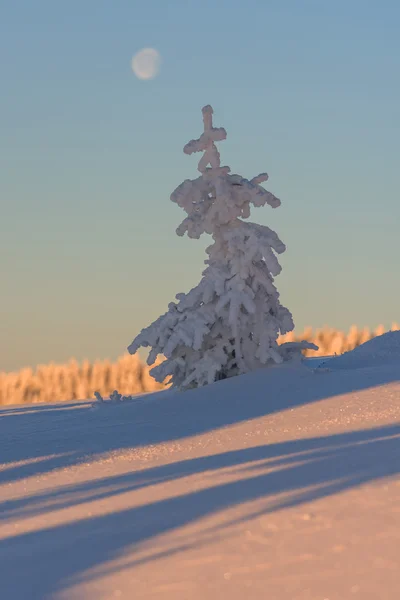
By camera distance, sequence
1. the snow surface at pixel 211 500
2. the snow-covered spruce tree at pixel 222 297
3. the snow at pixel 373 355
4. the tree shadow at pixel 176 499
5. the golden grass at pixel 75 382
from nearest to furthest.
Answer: the snow surface at pixel 211 500 < the tree shadow at pixel 176 499 < the snow-covered spruce tree at pixel 222 297 < the snow at pixel 373 355 < the golden grass at pixel 75 382

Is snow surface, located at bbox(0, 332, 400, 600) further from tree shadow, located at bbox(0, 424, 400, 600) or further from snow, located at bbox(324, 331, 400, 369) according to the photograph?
snow, located at bbox(324, 331, 400, 369)

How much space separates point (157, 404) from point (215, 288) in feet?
7.18

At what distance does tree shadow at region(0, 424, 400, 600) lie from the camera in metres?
5.05

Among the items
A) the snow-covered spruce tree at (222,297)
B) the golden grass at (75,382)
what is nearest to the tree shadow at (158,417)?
the snow-covered spruce tree at (222,297)

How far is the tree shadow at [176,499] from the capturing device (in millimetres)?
5047

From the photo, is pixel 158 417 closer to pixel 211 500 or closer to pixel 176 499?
pixel 176 499

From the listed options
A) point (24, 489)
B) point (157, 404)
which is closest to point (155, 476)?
point (24, 489)

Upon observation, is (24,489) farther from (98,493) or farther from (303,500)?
(303,500)

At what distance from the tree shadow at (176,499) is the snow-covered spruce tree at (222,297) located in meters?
4.55

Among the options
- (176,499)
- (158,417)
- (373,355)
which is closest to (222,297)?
(158,417)

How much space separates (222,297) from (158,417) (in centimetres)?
262

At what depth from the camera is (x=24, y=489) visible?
771 centimetres

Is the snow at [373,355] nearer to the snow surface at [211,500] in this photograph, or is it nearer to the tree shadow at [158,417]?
the tree shadow at [158,417]

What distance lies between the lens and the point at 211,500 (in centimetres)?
607
